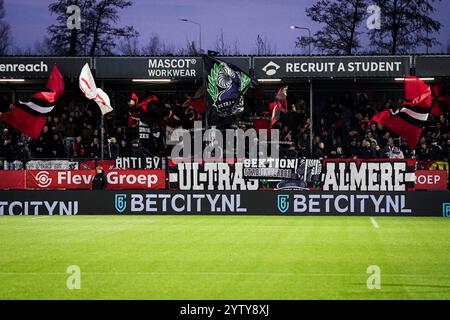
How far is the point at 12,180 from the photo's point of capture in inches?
1110

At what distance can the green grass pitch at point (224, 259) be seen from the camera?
11.4m

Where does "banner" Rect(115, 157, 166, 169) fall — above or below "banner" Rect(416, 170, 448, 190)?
above

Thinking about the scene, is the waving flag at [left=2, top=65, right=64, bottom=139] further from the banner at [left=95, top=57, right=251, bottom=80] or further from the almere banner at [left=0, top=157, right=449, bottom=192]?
the banner at [left=95, top=57, right=251, bottom=80]

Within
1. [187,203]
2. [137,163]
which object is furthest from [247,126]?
[187,203]

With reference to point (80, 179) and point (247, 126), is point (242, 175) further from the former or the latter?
point (80, 179)

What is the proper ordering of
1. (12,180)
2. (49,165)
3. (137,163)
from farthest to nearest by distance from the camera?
1. (137,163)
2. (49,165)
3. (12,180)

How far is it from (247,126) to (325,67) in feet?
13.5

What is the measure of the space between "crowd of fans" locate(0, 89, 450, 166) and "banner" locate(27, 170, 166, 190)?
1.34m

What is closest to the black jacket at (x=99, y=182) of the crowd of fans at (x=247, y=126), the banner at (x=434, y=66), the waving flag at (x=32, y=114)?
the crowd of fans at (x=247, y=126)

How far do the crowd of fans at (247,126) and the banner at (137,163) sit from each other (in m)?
0.69

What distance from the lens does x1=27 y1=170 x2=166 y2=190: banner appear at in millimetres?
28391

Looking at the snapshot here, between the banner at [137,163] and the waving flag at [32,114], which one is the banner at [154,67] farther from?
the banner at [137,163]

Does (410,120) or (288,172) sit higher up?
(410,120)

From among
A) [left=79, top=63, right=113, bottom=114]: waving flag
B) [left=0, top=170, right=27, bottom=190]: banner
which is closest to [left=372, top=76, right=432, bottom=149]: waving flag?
[left=79, top=63, right=113, bottom=114]: waving flag
